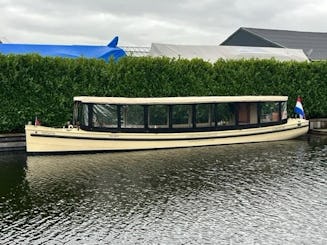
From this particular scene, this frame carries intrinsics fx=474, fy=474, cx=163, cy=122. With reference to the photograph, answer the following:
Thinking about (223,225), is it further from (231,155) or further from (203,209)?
(231,155)

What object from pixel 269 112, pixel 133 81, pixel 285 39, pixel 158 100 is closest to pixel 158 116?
pixel 158 100

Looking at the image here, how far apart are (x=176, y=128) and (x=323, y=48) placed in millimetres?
31282

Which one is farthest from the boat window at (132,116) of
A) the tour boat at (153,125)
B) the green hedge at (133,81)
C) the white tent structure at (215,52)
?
the white tent structure at (215,52)

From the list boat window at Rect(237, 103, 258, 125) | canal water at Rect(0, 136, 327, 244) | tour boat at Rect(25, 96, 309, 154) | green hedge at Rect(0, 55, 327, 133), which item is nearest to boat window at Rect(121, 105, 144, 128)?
tour boat at Rect(25, 96, 309, 154)

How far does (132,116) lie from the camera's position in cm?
2341

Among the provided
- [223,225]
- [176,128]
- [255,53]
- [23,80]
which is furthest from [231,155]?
[255,53]

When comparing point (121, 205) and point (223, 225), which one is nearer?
point (223, 225)

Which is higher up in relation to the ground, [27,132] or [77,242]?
[27,132]

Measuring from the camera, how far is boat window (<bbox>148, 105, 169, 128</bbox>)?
23.6 meters

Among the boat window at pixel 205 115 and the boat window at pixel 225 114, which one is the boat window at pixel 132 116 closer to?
the boat window at pixel 205 115

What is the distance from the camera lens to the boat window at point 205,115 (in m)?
24.7

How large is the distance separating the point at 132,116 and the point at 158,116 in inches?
53.1

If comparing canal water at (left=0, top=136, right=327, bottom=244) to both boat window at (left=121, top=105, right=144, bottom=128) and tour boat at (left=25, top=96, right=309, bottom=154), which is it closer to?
tour boat at (left=25, top=96, right=309, bottom=154)

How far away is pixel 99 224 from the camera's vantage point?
1233 cm
